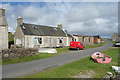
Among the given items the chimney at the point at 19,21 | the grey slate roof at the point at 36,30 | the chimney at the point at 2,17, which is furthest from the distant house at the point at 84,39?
the chimney at the point at 2,17

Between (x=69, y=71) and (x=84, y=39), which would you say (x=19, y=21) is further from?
(x=84, y=39)

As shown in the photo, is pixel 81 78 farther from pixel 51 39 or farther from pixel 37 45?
pixel 51 39

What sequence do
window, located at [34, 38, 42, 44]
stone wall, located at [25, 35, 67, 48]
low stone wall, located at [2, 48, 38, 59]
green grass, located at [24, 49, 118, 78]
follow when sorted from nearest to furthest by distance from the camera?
1. green grass, located at [24, 49, 118, 78]
2. low stone wall, located at [2, 48, 38, 59]
3. stone wall, located at [25, 35, 67, 48]
4. window, located at [34, 38, 42, 44]

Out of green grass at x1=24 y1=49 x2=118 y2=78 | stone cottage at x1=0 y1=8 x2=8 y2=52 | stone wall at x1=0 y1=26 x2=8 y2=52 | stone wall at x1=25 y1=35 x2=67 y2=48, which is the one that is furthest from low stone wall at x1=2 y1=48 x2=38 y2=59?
stone wall at x1=25 y1=35 x2=67 y2=48

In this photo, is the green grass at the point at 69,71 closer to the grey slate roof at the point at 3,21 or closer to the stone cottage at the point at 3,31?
the stone cottage at the point at 3,31

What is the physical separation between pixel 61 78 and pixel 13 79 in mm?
3240

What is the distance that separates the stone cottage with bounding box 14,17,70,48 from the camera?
2470cm

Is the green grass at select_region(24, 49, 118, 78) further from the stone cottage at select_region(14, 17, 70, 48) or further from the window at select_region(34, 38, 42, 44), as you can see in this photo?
the window at select_region(34, 38, 42, 44)

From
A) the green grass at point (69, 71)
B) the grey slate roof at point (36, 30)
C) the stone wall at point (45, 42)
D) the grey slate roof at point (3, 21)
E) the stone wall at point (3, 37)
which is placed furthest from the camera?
the grey slate roof at point (36, 30)

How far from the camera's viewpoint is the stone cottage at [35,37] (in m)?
24.7

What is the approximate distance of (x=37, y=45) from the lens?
2600cm

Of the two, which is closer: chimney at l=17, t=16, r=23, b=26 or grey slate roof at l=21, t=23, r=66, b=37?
grey slate roof at l=21, t=23, r=66, b=37

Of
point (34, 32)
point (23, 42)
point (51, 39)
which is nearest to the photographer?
point (23, 42)

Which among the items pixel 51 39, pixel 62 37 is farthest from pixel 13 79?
pixel 62 37
